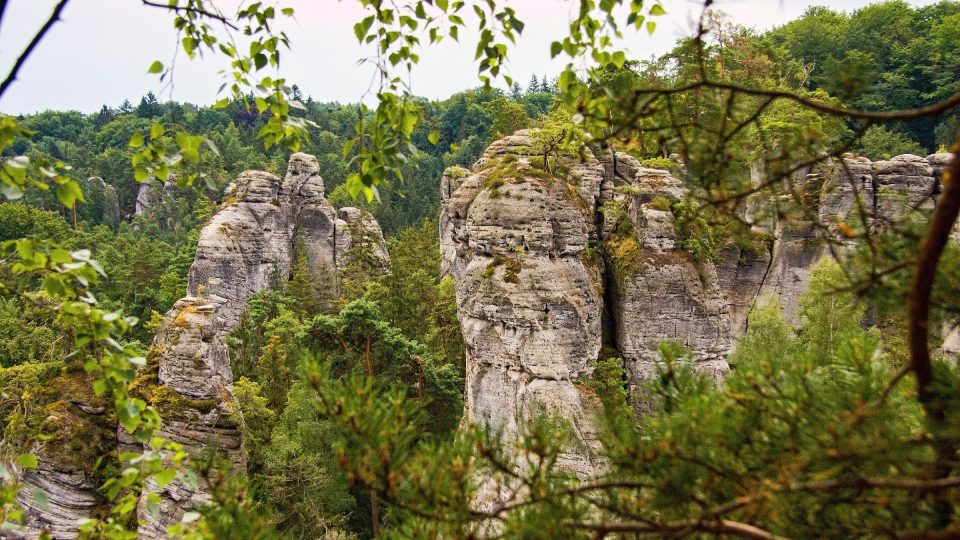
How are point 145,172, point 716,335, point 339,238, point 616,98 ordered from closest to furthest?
1. point 616,98
2. point 145,172
3. point 716,335
4. point 339,238

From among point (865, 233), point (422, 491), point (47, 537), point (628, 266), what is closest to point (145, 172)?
point (47, 537)

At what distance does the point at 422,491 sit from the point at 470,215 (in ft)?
42.4

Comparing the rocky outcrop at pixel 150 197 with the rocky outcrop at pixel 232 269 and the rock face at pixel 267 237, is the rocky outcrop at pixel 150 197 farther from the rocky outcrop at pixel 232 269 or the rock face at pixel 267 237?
the rock face at pixel 267 237

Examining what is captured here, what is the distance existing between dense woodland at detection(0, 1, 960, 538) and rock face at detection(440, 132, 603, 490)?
1396 mm

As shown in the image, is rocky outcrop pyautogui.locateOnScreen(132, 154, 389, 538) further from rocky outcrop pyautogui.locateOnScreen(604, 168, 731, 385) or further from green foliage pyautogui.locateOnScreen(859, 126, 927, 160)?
green foliage pyautogui.locateOnScreen(859, 126, 927, 160)

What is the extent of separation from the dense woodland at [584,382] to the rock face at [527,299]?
1.40m

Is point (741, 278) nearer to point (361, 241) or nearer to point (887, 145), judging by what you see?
point (887, 145)

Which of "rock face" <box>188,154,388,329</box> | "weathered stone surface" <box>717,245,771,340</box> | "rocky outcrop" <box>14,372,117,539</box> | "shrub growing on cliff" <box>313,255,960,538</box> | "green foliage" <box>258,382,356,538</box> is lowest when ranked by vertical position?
"green foliage" <box>258,382,356,538</box>

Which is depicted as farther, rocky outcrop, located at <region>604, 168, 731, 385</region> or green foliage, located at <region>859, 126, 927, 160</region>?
green foliage, located at <region>859, 126, 927, 160</region>

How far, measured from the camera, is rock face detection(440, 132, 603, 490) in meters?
13.9

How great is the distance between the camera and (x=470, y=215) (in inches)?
594

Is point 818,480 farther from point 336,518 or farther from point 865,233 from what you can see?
point 336,518

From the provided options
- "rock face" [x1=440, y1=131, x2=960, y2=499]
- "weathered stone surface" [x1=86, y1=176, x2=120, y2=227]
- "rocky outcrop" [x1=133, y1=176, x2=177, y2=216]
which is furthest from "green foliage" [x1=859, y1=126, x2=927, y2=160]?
"weathered stone surface" [x1=86, y1=176, x2=120, y2=227]

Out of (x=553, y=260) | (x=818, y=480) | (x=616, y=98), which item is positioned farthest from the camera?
(x=553, y=260)
